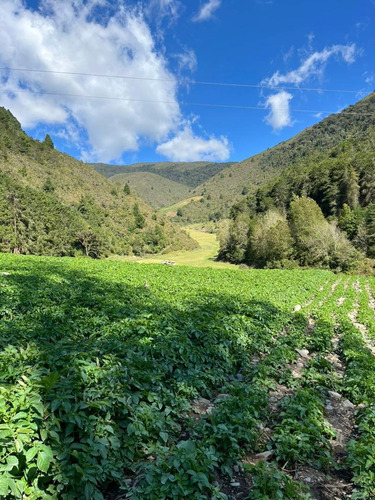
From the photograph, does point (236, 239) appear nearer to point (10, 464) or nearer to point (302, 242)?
point (302, 242)

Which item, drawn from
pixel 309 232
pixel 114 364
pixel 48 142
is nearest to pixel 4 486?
pixel 114 364

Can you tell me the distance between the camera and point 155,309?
30.4ft

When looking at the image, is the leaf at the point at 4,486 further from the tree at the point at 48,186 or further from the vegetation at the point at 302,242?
the tree at the point at 48,186

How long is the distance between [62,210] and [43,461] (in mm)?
84573

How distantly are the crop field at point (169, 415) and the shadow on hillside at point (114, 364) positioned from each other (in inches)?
0.9

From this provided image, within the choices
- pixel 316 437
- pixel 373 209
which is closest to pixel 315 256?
pixel 373 209

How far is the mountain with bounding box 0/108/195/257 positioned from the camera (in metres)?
66.4

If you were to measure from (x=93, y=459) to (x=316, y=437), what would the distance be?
337 cm

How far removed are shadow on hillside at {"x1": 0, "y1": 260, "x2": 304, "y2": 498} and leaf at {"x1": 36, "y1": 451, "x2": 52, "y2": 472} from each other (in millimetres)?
231

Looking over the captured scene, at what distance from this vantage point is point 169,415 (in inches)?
175

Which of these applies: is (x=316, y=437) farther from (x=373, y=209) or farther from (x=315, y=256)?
(x=373, y=209)

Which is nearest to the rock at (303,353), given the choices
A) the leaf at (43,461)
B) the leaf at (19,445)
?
the leaf at (43,461)

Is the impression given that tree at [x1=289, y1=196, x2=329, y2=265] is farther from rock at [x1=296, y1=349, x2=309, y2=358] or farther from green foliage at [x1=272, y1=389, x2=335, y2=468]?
green foliage at [x1=272, y1=389, x2=335, y2=468]

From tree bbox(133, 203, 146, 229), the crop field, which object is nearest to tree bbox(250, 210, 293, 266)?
the crop field
